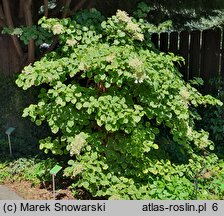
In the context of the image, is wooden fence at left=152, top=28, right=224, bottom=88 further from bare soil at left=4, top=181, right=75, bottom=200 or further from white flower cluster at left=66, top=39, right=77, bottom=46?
bare soil at left=4, top=181, right=75, bottom=200

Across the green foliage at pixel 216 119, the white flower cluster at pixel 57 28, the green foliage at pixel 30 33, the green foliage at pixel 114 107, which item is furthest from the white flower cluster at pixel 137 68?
the green foliage at pixel 216 119

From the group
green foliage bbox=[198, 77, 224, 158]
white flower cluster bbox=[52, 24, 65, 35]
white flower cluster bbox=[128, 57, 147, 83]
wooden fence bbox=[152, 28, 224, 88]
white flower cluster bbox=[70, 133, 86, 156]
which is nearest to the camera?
white flower cluster bbox=[128, 57, 147, 83]

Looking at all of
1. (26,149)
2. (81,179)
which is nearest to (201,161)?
(81,179)

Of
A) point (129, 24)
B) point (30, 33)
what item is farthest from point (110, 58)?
point (30, 33)

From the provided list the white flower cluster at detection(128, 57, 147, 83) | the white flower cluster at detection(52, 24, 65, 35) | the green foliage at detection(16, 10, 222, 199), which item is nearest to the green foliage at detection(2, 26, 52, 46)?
the green foliage at detection(16, 10, 222, 199)

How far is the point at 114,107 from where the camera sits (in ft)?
13.0

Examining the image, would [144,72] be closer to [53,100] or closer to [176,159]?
[53,100]

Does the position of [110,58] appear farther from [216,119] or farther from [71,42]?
[216,119]

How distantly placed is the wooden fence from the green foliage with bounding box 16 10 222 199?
188 cm

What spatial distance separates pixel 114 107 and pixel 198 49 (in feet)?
9.63

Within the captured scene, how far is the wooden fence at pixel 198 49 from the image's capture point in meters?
6.25

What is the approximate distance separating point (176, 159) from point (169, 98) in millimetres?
1068

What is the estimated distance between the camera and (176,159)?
16.5ft

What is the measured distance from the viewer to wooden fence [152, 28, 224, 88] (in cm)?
625
